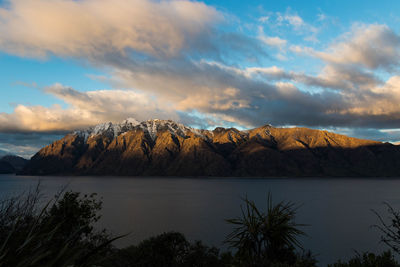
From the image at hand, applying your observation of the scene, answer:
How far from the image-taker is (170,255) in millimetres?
39219

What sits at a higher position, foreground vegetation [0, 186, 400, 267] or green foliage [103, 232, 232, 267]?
foreground vegetation [0, 186, 400, 267]

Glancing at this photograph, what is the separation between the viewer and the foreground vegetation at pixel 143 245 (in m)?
5.21

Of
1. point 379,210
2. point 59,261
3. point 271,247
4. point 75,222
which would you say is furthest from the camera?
point 379,210

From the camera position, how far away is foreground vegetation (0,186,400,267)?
205 inches

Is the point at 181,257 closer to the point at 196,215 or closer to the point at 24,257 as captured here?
the point at 24,257

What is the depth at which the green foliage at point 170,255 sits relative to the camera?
36.3m

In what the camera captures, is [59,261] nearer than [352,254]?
Yes

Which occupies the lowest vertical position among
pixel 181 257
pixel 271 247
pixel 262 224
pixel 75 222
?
pixel 181 257

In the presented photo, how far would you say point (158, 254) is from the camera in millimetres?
38469

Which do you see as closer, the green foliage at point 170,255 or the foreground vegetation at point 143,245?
the foreground vegetation at point 143,245

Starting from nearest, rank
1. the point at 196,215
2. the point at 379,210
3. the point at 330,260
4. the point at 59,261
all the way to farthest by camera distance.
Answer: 1. the point at 59,261
2. the point at 330,260
3. the point at 196,215
4. the point at 379,210

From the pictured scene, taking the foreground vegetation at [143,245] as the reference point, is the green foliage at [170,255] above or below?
below

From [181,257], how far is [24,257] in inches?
1438

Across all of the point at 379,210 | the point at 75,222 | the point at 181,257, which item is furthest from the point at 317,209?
the point at 75,222
